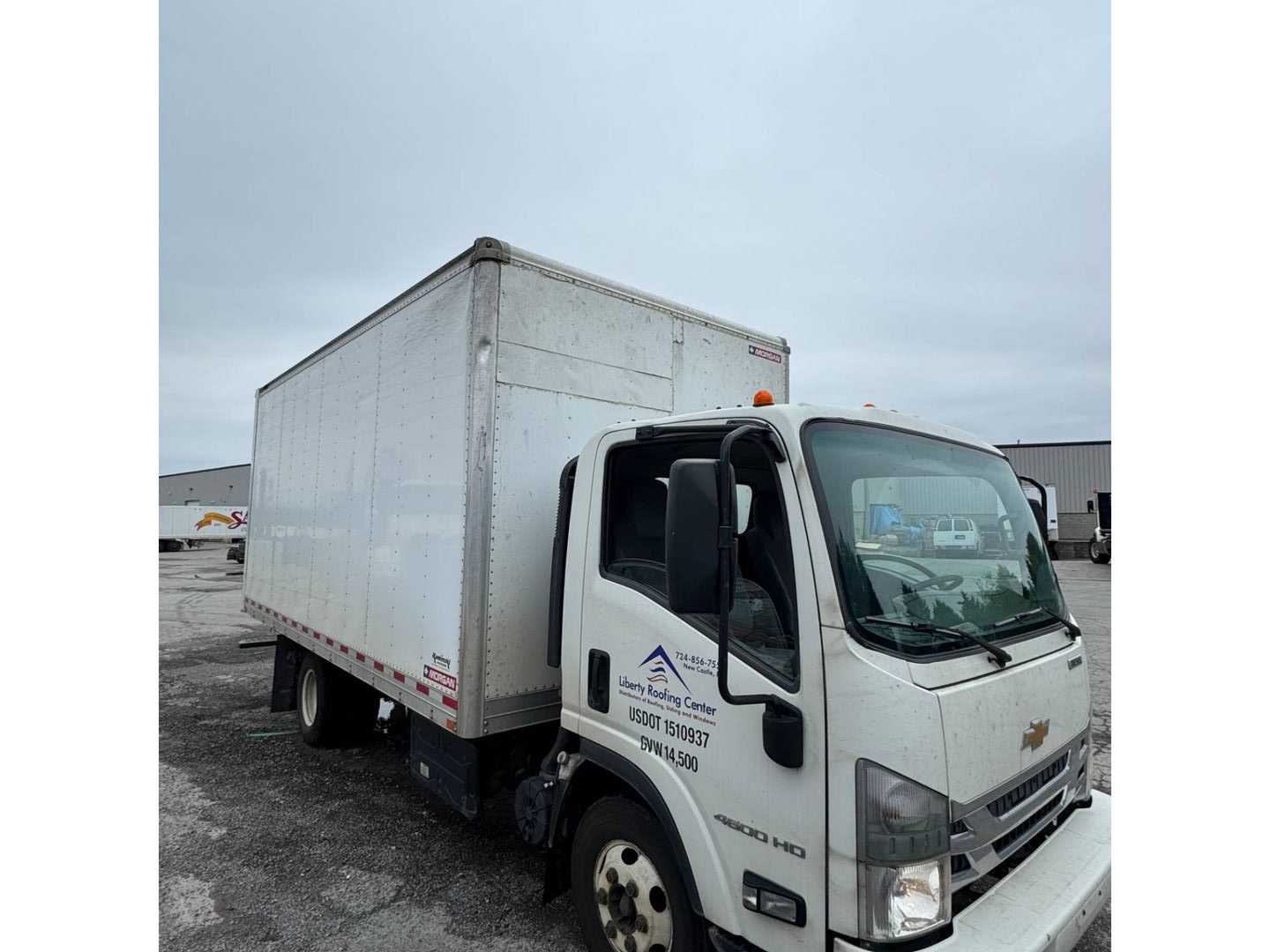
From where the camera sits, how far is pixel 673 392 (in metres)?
4.32

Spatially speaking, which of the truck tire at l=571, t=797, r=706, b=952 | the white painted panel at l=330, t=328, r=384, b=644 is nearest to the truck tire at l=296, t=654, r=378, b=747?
the white painted panel at l=330, t=328, r=384, b=644

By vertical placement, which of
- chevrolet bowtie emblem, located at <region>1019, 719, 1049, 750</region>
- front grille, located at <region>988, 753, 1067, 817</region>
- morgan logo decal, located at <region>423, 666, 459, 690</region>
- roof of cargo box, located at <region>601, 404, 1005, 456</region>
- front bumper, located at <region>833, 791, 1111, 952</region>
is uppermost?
roof of cargo box, located at <region>601, 404, 1005, 456</region>

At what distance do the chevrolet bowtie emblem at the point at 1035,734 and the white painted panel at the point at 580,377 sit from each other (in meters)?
2.44

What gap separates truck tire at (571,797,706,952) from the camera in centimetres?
273

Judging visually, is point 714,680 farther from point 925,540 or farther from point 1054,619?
point 1054,619

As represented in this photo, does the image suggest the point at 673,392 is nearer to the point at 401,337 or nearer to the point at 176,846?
the point at 401,337

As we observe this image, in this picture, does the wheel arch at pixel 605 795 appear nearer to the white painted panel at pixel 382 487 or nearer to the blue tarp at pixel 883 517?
the white painted panel at pixel 382 487

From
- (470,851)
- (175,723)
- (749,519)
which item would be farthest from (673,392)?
(175,723)

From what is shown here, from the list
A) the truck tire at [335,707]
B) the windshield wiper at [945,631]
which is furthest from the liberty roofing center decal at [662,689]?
the truck tire at [335,707]

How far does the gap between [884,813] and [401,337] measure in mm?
3680

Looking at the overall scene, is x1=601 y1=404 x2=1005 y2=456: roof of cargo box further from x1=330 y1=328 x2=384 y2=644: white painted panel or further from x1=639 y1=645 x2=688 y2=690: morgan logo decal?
x1=330 y1=328 x2=384 y2=644: white painted panel

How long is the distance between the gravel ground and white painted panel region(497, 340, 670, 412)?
273 cm

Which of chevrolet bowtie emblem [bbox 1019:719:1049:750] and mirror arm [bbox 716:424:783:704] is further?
chevrolet bowtie emblem [bbox 1019:719:1049:750]

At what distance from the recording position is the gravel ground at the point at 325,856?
360 centimetres
